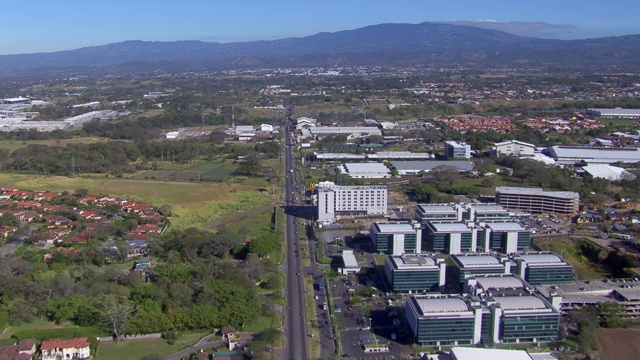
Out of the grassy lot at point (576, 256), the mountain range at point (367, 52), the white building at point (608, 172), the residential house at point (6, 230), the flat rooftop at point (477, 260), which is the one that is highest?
the mountain range at point (367, 52)

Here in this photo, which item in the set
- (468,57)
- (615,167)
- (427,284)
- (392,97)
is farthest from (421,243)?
(468,57)

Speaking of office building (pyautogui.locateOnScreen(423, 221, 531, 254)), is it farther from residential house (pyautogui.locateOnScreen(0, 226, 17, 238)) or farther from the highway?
residential house (pyautogui.locateOnScreen(0, 226, 17, 238))

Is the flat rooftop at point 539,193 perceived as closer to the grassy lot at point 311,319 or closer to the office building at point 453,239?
the office building at point 453,239

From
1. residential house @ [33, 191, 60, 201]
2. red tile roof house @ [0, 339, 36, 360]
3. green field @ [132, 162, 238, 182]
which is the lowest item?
red tile roof house @ [0, 339, 36, 360]

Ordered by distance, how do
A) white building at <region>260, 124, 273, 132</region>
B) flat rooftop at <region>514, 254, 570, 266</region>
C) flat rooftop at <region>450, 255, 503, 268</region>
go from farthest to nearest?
white building at <region>260, 124, 273, 132</region> → flat rooftop at <region>514, 254, 570, 266</region> → flat rooftop at <region>450, 255, 503, 268</region>

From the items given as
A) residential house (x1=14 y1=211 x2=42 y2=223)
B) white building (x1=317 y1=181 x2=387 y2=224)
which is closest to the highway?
white building (x1=317 y1=181 x2=387 y2=224)

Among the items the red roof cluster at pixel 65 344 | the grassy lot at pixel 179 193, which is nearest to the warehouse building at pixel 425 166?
the grassy lot at pixel 179 193

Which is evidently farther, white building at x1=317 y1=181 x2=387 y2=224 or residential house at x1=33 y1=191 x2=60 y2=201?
residential house at x1=33 y1=191 x2=60 y2=201

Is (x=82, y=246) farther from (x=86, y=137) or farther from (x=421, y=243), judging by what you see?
(x=86, y=137)
